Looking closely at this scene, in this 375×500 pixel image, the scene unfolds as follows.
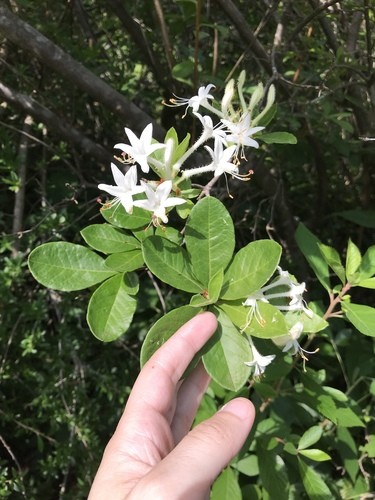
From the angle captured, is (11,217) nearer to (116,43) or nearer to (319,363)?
(116,43)

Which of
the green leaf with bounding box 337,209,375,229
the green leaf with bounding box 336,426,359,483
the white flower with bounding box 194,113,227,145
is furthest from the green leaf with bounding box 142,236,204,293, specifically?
the green leaf with bounding box 337,209,375,229

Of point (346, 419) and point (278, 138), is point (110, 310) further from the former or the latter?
point (346, 419)

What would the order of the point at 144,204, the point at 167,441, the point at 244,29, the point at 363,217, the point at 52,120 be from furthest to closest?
the point at 363,217
the point at 52,120
the point at 244,29
the point at 167,441
the point at 144,204

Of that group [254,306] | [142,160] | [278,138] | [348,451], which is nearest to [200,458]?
[254,306]

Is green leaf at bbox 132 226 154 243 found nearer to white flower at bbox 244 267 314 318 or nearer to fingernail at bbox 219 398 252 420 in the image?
white flower at bbox 244 267 314 318

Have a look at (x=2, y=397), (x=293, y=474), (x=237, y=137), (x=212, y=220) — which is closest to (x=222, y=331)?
(x=212, y=220)

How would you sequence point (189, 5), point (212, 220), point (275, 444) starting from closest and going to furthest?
point (212, 220) < point (275, 444) < point (189, 5)

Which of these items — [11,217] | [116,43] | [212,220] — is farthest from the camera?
[116,43]
